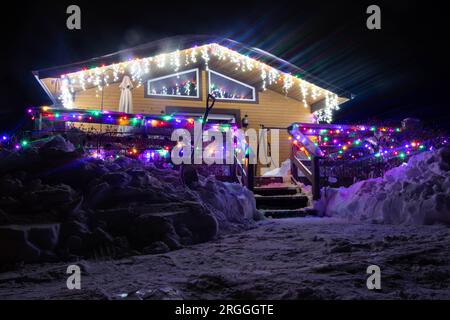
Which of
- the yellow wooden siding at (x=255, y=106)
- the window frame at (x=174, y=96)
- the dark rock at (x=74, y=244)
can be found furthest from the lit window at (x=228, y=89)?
the dark rock at (x=74, y=244)

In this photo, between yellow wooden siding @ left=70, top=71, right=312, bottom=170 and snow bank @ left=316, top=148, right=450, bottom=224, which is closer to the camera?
snow bank @ left=316, top=148, right=450, bottom=224

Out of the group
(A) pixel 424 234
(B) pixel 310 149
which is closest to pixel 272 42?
(B) pixel 310 149

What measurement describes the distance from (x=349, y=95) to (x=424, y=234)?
9849mm

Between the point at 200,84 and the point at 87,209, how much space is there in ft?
34.8

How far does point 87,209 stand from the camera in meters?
4.46

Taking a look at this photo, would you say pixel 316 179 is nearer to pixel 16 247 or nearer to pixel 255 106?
pixel 255 106

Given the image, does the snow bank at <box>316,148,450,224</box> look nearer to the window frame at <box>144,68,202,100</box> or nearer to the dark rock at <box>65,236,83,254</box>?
the dark rock at <box>65,236,83,254</box>

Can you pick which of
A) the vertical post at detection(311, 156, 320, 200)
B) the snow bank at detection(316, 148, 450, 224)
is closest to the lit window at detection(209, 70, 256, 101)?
the vertical post at detection(311, 156, 320, 200)

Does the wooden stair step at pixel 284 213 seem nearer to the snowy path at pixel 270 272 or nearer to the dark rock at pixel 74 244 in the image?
the snowy path at pixel 270 272

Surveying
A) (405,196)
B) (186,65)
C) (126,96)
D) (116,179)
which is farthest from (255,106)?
(116,179)

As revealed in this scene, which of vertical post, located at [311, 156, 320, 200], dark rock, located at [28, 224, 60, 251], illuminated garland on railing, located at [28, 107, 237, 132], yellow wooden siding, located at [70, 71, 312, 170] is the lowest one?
dark rock, located at [28, 224, 60, 251]

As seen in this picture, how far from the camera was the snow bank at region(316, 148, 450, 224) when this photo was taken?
5.80 m

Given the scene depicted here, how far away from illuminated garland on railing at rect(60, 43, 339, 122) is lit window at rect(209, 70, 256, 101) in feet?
2.03
